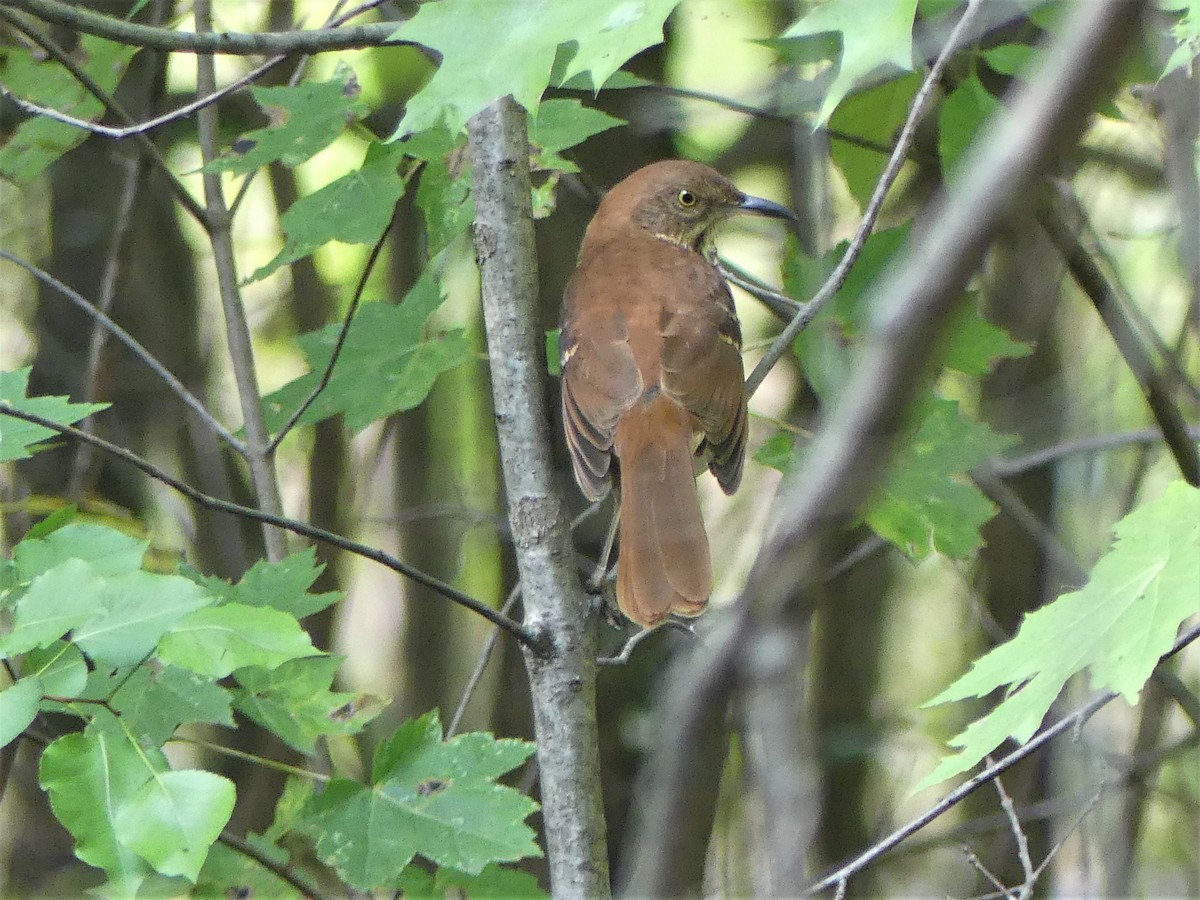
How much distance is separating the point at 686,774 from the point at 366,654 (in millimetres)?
5455

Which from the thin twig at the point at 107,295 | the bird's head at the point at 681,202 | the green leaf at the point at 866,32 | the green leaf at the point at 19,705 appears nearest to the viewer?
the green leaf at the point at 866,32

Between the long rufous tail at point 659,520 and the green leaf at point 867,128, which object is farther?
the green leaf at point 867,128

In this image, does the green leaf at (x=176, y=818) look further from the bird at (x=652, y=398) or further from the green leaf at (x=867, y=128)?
the green leaf at (x=867, y=128)

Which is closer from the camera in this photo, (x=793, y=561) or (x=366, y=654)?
(x=793, y=561)

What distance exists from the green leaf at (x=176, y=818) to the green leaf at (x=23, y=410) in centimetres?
67

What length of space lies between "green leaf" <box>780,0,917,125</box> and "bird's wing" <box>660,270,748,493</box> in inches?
68.9

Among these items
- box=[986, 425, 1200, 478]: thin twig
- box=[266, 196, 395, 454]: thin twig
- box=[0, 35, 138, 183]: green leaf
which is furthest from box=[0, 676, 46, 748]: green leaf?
box=[986, 425, 1200, 478]: thin twig

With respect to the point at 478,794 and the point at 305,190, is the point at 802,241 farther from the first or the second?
the point at 478,794

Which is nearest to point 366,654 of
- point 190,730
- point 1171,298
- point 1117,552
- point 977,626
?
point 190,730

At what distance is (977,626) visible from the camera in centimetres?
500

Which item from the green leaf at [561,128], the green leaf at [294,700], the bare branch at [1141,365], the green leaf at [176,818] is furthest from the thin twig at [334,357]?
the bare branch at [1141,365]

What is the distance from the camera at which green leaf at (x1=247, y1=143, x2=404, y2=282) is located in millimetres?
2797

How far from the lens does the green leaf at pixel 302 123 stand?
287 centimetres

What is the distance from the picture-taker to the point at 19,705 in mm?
1686
